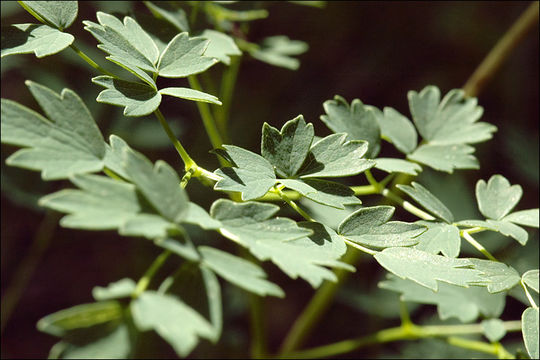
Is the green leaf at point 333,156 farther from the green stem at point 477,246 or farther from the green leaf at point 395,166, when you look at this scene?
the green stem at point 477,246

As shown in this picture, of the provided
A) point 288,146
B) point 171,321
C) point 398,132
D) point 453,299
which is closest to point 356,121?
point 398,132

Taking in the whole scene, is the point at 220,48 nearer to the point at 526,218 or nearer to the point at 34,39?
the point at 34,39

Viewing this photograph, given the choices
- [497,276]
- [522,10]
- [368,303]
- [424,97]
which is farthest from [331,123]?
[522,10]

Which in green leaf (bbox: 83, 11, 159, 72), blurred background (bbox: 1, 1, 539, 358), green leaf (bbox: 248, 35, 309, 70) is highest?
green leaf (bbox: 83, 11, 159, 72)

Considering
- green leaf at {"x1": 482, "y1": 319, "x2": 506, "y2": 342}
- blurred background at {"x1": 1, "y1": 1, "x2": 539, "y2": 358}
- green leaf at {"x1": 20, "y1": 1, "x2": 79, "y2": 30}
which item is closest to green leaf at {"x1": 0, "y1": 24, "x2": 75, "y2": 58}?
green leaf at {"x1": 20, "y1": 1, "x2": 79, "y2": 30}

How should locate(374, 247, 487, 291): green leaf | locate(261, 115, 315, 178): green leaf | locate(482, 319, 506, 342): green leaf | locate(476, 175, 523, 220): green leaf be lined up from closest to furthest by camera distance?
locate(374, 247, 487, 291): green leaf
locate(261, 115, 315, 178): green leaf
locate(476, 175, 523, 220): green leaf
locate(482, 319, 506, 342): green leaf

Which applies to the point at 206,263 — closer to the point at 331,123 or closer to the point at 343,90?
the point at 331,123

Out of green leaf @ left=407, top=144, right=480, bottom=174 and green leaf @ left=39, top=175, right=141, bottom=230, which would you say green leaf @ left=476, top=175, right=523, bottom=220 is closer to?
green leaf @ left=407, top=144, right=480, bottom=174

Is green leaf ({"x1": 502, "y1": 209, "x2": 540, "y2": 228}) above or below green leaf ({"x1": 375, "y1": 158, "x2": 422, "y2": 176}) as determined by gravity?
above
